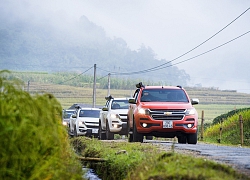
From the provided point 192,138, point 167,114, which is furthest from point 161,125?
point 192,138

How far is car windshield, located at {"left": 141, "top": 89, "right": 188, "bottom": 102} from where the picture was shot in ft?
78.1

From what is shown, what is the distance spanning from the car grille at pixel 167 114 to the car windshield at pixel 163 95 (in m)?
1.02

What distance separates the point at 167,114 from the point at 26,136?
14.8m

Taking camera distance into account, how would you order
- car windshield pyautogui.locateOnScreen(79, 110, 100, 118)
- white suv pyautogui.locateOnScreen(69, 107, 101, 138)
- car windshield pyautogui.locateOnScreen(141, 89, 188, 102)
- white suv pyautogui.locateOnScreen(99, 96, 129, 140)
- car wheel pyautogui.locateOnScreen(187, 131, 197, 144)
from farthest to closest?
car windshield pyautogui.locateOnScreen(79, 110, 100, 118) → white suv pyautogui.locateOnScreen(69, 107, 101, 138) → white suv pyautogui.locateOnScreen(99, 96, 129, 140) → car windshield pyautogui.locateOnScreen(141, 89, 188, 102) → car wheel pyautogui.locateOnScreen(187, 131, 197, 144)

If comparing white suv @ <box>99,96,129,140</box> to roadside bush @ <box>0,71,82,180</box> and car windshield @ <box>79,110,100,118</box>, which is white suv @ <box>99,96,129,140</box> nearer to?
car windshield @ <box>79,110,100,118</box>

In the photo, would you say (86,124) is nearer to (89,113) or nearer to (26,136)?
(89,113)

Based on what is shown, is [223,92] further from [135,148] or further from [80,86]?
[135,148]

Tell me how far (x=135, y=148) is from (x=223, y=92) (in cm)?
13889

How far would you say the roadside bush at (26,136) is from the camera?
26.1 ft

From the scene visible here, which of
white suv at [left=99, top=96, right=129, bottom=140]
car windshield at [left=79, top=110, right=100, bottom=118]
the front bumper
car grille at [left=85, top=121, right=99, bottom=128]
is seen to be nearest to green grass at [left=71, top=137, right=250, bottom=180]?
the front bumper

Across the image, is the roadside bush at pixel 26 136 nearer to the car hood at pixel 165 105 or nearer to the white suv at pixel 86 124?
the car hood at pixel 165 105

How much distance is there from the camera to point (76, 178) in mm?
10797

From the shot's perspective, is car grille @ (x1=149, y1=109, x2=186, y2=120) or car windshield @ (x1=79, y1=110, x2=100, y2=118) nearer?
car grille @ (x1=149, y1=109, x2=186, y2=120)

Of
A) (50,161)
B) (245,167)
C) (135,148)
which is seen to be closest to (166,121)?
(135,148)
